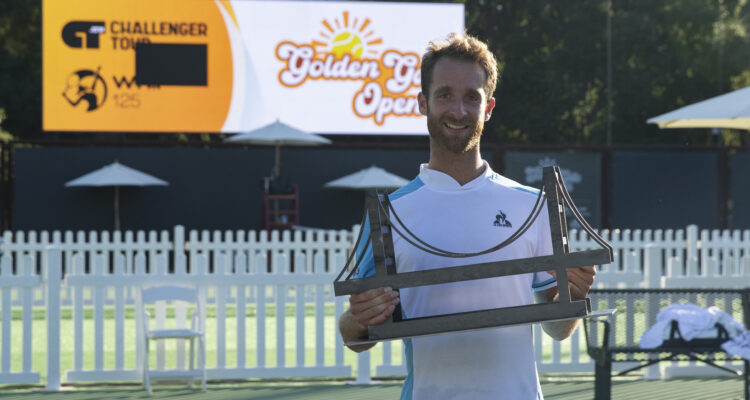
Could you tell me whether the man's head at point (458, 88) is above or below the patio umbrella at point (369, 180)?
above

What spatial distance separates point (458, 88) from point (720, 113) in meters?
7.36

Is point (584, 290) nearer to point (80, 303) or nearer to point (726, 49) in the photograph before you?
point (80, 303)

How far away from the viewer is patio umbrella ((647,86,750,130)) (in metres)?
9.11

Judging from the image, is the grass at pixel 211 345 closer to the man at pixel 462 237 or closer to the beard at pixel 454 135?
the man at pixel 462 237

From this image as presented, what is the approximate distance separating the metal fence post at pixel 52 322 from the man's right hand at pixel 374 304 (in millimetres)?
6329

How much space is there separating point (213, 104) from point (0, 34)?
1553 cm

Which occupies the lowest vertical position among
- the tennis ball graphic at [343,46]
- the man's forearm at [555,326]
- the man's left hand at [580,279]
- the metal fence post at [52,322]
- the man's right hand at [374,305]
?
the metal fence post at [52,322]

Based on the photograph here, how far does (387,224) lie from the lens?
2.40 meters

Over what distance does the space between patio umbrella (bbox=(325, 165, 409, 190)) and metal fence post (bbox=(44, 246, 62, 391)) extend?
421 inches

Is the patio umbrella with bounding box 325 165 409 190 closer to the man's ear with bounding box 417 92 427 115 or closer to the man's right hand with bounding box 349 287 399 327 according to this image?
the man's ear with bounding box 417 92 427 115

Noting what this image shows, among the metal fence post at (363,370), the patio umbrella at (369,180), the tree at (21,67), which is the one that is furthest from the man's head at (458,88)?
the tree at (21,67)

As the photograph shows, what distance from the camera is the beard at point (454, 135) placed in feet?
8.27

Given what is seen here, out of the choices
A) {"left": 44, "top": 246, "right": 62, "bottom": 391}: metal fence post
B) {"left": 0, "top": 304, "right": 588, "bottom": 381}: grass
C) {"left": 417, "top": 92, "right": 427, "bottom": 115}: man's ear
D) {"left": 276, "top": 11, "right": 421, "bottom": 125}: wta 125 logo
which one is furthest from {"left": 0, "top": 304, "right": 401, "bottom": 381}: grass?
{"left": 276, "top": 11, "right": 421, "bottom": 125}: wta 125 logo

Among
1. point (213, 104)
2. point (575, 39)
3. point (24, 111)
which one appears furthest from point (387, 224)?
point (575, 39)
